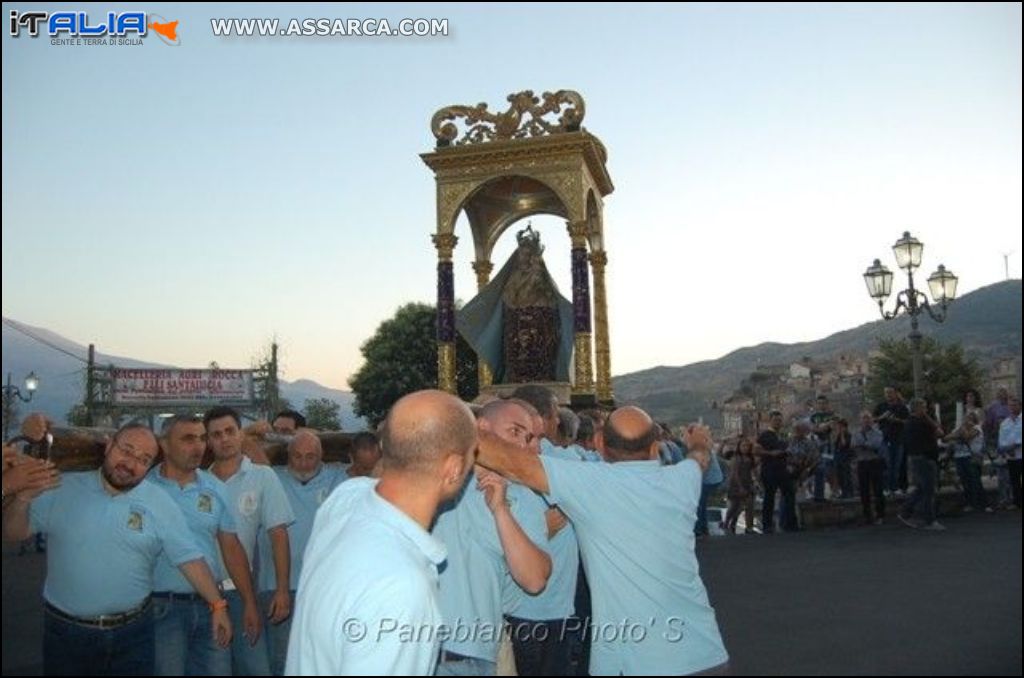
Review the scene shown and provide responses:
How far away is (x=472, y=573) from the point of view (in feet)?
10.3

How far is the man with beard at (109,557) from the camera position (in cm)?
377

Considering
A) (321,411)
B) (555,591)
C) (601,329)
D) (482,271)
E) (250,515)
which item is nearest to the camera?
(555,591)

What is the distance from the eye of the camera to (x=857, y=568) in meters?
8.20

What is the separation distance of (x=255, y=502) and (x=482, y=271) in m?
14.3

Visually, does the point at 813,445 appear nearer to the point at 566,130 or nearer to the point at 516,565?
the point at 566,130

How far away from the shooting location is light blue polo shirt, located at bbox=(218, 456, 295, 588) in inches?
192

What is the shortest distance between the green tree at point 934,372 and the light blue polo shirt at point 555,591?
1726 inches

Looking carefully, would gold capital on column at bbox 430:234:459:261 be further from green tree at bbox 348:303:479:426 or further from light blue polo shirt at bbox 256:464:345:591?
green tree at bbox 348:303:479:426

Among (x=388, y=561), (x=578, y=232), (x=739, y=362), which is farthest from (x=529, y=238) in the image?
(x=739, y=362)

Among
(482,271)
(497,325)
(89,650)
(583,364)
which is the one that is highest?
(482,271)

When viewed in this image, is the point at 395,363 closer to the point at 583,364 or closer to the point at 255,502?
the point at 583,364

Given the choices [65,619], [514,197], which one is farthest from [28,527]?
[514,197]

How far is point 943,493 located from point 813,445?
10.2 ft

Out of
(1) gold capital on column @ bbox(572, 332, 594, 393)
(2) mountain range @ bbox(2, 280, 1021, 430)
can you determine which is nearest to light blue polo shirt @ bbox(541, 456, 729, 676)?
(1) gold capital on column @ bbox(572, 332, 594, 393)
